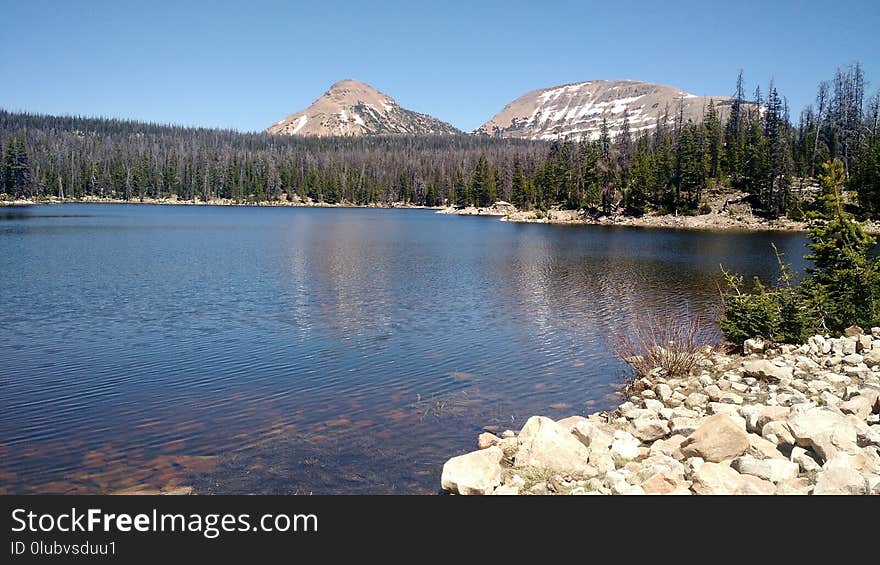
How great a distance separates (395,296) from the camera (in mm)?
32188

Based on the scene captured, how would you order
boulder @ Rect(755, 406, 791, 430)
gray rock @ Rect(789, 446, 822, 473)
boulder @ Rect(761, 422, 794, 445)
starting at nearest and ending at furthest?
gray rock @ Rect(789, 446, 822, 473) < boulder @ Rect(761, 422, 794, 445) < boulder @ Rect(755, 406, 791, 430)

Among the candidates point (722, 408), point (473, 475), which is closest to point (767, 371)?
point (722, 408)

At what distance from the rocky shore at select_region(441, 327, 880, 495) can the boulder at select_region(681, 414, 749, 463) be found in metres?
0.02

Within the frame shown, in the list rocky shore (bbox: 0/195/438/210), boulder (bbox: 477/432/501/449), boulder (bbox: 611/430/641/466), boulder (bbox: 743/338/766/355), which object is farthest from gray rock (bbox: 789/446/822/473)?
rocky shore (bbox: 0/195/438/210)

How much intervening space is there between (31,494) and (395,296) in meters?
22.0

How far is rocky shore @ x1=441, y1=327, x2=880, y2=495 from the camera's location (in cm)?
887

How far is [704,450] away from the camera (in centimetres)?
1023

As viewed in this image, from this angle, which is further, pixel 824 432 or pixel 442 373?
pixel 442 373

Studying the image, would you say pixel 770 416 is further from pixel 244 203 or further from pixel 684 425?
pixel 244 203

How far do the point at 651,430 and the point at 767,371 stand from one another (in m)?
5.32

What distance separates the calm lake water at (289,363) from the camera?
12359mm

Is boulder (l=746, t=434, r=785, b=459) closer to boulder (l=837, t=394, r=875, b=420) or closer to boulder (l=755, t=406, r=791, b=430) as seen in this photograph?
boulder (l=755, t=406, r=791, b=430)

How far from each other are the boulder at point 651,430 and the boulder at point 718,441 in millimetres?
1227

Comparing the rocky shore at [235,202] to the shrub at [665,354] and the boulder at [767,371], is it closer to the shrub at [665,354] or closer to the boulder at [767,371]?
the shrub at [665,354]
